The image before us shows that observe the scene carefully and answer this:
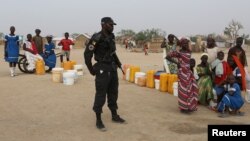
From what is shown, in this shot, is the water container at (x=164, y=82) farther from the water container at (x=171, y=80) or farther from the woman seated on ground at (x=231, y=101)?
the woman seated on ground at (x=231, y=101)

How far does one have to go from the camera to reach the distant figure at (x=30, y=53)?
1334 centimetres

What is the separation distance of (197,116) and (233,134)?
203cm

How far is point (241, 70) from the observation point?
8.16 m

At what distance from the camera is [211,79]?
814 centimetres

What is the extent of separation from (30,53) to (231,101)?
26.7 ft

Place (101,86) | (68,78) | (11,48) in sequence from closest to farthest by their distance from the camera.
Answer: (101,86)
(68,78)
(11,48)

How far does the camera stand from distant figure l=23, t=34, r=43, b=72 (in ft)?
43.8

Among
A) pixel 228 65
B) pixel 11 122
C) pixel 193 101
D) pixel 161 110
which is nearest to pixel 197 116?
pixel 193 101

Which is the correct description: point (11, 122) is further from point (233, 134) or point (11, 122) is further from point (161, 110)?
point (233, 134)

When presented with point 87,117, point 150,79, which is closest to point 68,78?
point 150,79

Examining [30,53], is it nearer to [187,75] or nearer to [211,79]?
[211,79]

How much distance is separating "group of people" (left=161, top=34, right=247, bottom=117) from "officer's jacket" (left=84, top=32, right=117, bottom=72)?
5.51ft

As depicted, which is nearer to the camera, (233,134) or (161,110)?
(233,134)

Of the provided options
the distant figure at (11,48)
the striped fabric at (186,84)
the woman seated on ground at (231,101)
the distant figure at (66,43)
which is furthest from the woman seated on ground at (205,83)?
the distant figure at (66,43)
